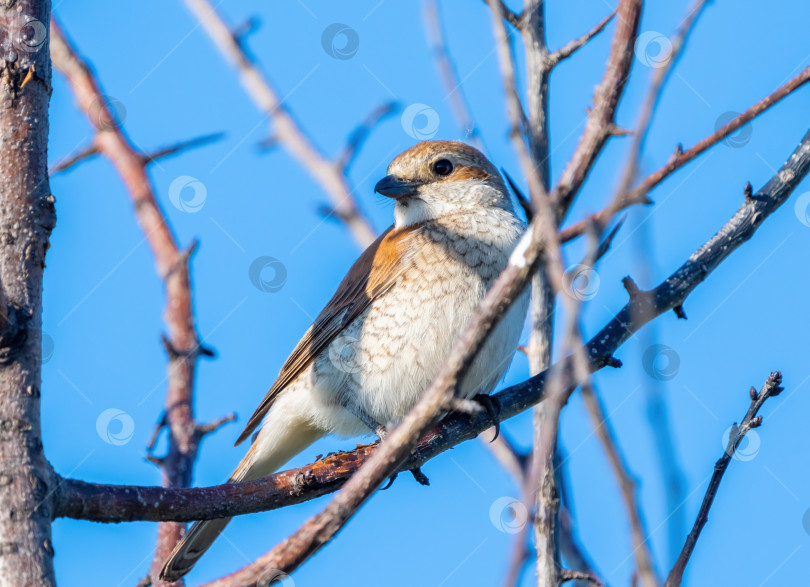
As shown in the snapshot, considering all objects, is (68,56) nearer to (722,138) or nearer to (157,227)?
(157,227)

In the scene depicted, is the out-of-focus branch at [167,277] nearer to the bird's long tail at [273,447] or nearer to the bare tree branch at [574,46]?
the bird's long tail at [273,447]

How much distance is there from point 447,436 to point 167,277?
5.90 ft

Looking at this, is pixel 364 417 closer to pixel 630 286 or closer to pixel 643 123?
pixel 630 286

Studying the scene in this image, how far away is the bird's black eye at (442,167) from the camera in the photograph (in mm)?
4832

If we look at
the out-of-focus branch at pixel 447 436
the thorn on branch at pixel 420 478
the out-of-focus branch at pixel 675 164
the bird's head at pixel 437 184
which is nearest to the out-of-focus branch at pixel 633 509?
the out-of-focus branch at pixel 447 436

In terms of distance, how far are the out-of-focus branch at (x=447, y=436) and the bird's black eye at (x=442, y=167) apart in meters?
1.76

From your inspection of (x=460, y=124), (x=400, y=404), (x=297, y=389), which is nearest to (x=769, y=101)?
(x=460, y=124)

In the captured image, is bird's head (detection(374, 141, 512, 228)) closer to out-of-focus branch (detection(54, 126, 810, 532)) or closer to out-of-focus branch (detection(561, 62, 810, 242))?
out-of-focus branch (detection(54, 126, 810, 532))

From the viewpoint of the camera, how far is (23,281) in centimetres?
206

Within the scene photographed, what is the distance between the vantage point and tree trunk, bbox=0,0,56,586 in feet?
5.86

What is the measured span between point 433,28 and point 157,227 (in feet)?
6.01

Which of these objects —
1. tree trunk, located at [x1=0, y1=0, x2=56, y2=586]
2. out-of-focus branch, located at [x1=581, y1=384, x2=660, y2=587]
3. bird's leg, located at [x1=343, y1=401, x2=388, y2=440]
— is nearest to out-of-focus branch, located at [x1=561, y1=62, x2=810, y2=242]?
out-of-focus branch, located at [x1=581, y1=384, x2=660, y2=587]

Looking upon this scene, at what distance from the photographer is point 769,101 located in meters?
1.85

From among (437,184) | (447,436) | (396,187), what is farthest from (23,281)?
(437,184)
